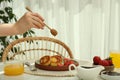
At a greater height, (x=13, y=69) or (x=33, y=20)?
(x=33, y=20)

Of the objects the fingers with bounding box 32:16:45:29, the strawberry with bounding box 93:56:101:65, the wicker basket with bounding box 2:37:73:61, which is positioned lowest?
the strawberry with bounding box 93:56:101:65

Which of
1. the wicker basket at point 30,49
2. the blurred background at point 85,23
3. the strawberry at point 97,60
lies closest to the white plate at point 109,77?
the strawberry at point 97,60

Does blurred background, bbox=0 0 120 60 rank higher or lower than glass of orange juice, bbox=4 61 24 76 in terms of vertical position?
higher

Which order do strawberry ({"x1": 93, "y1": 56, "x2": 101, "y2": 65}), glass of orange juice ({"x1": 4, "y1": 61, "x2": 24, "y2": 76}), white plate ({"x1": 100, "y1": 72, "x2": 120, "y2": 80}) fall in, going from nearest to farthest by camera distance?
white plate ({"x1": 100, "y1": 72, "x2": 120, "y2": 80}) → glass of orange juice ({"x1": 4, "y1": 61, "x2": 24, "y2": 76}) → strawberry ({"x1": 93, "y1": 56, "x2": 101, "y2": 65})

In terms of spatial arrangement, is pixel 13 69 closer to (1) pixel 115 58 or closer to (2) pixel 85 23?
(1) pixel 115 58

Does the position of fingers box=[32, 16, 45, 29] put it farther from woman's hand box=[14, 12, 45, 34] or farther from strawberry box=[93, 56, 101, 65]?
strawberry box=[93, 56, 101, 65]

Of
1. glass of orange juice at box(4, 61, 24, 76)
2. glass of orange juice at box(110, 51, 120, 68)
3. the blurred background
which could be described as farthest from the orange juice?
the blurred background

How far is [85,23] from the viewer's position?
294 cm

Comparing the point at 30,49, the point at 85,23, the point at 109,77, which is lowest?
the point at 109,77

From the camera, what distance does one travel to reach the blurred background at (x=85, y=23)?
2766 millimetres

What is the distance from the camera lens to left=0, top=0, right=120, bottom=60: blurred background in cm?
277

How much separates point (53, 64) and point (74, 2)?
1.69m

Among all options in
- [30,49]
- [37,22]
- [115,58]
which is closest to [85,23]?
[30,49]

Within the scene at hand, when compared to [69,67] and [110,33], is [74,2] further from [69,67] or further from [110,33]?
[69,67]
